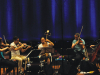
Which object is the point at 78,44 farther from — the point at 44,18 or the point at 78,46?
the point at 44,18

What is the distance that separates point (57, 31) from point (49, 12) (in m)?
0.92

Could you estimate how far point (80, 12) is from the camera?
22.1ft

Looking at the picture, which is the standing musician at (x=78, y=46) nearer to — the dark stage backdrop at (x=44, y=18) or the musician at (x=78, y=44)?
the musician at (x=78, y=44)

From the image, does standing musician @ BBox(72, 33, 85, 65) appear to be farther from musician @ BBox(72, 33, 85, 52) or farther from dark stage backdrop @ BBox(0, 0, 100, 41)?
dark stage backdrop @ BBox(0, 0, 100, 41)

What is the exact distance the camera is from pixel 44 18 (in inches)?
265

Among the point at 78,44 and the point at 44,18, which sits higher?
the point at 44,18

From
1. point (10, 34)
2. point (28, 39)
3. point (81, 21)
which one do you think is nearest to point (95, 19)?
point (81, 21)

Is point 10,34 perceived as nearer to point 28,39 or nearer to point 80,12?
point 28,39

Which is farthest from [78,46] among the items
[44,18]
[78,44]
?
[44,18]

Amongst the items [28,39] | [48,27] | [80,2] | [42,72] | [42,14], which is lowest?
[42,72]

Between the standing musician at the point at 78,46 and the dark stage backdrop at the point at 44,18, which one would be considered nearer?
the standing musician at the point at 78,46

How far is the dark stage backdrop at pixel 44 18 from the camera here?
6.71 metres

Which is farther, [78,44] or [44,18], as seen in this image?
[44,18]

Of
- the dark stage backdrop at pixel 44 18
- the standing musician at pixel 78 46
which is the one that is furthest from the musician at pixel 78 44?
the dark stage backdrop at pixel 44 18
